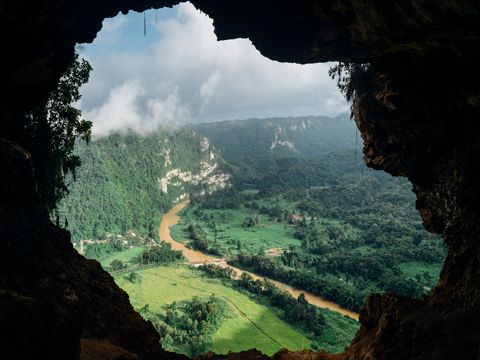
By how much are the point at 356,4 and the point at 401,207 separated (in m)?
184

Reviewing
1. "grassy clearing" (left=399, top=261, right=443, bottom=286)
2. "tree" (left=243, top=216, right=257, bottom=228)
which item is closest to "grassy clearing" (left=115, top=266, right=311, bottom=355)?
"grassy clearing" (left=399, top=261, right=443, bottom=286)

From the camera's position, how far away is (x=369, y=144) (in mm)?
31172

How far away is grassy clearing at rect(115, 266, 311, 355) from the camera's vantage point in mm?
65562

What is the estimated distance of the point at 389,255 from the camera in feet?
360

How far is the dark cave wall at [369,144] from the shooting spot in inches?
577

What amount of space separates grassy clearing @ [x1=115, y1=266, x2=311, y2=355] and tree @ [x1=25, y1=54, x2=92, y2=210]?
1736 inches

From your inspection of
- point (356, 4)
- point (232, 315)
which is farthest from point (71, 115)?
point (232, 315)

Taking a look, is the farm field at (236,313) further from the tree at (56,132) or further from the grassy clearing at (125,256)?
the tree at (56,132)

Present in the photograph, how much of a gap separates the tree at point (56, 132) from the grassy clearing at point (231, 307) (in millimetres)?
44102

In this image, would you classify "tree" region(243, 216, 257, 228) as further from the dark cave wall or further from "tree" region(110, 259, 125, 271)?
the dark cave wall

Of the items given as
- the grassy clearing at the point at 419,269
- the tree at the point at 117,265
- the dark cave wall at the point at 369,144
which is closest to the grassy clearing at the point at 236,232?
the tree at the point at 117,265

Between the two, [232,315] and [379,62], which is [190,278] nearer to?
[232,315]

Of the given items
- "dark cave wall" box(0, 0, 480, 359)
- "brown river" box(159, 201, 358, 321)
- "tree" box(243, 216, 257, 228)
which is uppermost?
"dark cave wall" box(0, 0, 480, 359)

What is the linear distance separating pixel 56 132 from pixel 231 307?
60.5 metres
